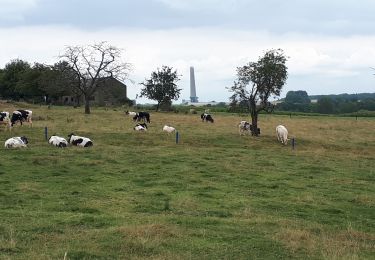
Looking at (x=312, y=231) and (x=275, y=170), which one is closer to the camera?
(x=312, y=231)

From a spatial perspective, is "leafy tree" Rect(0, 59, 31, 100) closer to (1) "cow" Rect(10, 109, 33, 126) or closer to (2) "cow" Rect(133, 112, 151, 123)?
(2) "cow" Rect(133, 112, 151, 123)

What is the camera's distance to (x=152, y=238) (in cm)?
988

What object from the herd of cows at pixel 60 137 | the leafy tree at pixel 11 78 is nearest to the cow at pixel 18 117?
the herd of cows at pixel 60 137

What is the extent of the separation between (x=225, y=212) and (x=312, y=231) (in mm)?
2608

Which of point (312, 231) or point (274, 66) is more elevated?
point (274, 66)

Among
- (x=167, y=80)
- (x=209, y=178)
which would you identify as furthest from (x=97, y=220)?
(x=167, y=80)

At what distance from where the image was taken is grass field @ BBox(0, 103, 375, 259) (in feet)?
31.1

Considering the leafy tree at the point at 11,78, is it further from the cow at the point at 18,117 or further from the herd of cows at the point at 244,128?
the cow at the point at 18,117

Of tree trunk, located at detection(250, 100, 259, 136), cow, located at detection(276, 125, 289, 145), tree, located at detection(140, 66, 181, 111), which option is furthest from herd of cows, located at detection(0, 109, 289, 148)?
tree, located at detection(140, 66, 181, 111)

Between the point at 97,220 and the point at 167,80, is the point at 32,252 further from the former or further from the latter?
the point at 167,80

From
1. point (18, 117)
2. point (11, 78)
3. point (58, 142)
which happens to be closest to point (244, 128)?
point (18, 117)

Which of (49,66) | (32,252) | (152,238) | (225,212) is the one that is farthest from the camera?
(49,66)

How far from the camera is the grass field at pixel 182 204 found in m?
9.49

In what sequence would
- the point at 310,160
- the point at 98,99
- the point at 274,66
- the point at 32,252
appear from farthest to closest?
the point at 98,99 → the point at 274,66 → the point at 310,160 → the point at 32,252
